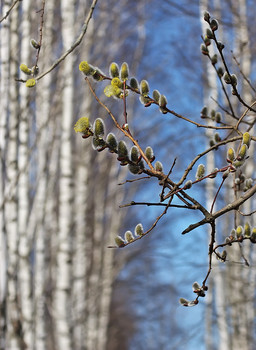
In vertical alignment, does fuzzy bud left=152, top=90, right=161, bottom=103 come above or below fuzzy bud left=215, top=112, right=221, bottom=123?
below

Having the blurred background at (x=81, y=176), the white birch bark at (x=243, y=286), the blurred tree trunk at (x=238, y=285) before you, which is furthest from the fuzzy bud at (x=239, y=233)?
the white birch bark at (x=243, y=286)

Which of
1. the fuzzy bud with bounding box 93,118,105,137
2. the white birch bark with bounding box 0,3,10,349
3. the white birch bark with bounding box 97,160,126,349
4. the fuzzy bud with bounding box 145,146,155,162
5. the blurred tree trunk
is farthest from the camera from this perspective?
the white birch bark with bounding box 97,160,126,349

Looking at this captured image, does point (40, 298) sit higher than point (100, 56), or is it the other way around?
point (100, 56)

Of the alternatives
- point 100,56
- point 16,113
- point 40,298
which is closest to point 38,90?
point 16,113

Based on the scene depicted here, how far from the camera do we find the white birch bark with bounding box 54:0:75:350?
482cm

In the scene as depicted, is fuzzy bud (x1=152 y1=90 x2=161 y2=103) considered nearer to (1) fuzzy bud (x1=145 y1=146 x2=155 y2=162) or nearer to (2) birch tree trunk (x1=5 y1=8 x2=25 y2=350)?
(1) fuzzy bud (x1=145 y1=146 x2=155 y2=162)

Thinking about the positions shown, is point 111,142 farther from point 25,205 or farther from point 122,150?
point 25,205

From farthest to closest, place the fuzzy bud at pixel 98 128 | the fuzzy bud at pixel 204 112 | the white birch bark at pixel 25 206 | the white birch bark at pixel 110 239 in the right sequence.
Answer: the white birch bark at pixel 110 239 < the white birch bark at pixel 25 206 < the fuzzy bud at pixel 204 112 < the fuzzy bud at pixel 98 128

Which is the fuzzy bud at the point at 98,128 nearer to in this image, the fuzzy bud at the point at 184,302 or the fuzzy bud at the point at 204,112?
the fuzzy bud at the point at 184,302

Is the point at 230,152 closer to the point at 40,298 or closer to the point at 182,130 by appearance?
the point at 40,298

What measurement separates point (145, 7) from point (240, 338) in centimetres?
564

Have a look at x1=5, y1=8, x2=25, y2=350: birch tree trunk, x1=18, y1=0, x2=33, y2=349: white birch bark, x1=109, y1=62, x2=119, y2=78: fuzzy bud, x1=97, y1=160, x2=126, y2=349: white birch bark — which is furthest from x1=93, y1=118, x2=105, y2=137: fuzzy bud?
x1=97, y1=160, x2=126, y2=349: white birch bark

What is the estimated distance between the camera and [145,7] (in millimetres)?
9484

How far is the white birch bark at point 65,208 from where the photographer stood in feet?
15.8
